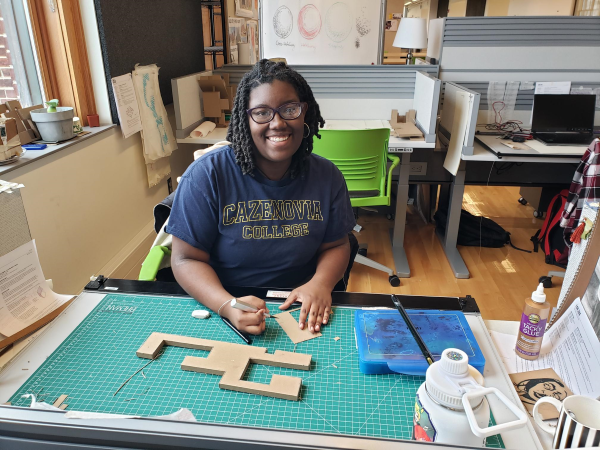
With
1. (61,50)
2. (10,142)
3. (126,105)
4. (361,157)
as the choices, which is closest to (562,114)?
(361,157)

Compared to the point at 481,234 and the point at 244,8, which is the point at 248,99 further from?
the point at 244,8

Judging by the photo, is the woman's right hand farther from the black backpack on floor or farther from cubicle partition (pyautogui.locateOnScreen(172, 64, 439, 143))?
the black backpack on floor

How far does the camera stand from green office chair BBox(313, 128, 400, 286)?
2.33m

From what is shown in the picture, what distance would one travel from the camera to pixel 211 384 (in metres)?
0.75

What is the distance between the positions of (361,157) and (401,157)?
0.61 metres

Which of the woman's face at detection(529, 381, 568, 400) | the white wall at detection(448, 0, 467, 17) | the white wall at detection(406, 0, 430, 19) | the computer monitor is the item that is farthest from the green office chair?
the white wall at detection(406, 0, 430, 19)

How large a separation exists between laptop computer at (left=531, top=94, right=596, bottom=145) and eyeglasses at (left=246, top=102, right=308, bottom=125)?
7.42 feet

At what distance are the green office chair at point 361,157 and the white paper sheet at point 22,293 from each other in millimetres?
1548

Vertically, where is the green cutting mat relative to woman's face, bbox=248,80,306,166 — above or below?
below

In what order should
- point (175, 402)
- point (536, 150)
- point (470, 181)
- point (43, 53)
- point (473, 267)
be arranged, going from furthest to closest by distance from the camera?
point (470, 181)
point (473, 267)
point (536, 150)
point (43, 53)
point (175, 402)

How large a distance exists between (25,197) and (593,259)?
174 centimetres

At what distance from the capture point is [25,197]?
162 cm

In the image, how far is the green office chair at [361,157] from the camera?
233 cm

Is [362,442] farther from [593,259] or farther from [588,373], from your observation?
[593,259]
